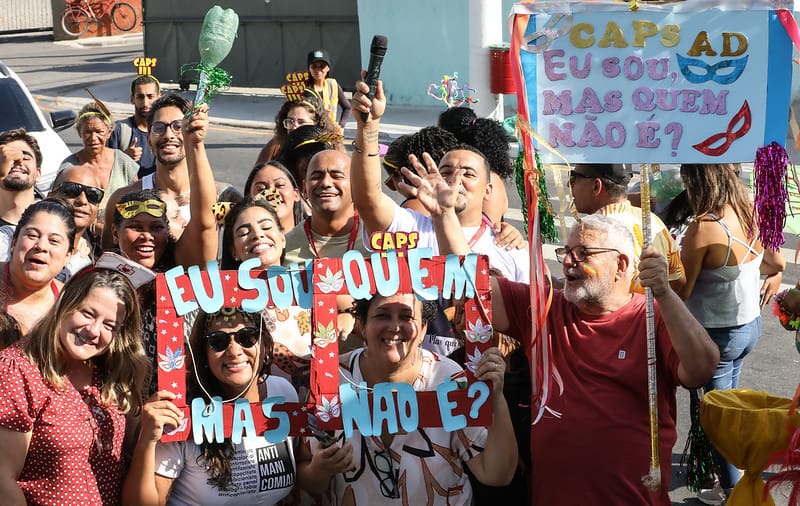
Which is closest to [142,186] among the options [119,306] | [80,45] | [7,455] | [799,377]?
[119,306]

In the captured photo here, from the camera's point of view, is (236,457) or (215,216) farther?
(215,216)

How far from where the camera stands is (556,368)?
14.2 ft

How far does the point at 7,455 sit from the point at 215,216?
6.47 feet

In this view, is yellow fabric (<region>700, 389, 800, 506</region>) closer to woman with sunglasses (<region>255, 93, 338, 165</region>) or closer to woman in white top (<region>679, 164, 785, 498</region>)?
woman in white top (<region>679, 164, 785, 498</region>)

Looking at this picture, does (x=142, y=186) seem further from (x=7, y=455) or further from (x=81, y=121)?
(x=7, y=455)

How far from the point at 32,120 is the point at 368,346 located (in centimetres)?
651

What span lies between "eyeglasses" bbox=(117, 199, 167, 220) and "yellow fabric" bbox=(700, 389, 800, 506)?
2.67 metres

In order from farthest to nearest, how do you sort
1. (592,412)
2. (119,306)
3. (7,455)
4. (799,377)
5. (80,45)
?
1. (80,45)
2. (799,377)
3. (592,412)
4. (119,306)
5. (7,455)

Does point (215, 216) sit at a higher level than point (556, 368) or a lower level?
higher

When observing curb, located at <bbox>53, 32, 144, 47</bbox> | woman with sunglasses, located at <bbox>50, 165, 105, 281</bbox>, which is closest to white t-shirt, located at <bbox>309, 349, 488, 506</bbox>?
woman with sunglasses, located at <bbox>50, 165, 105, 281</bbox>

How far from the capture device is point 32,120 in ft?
31.6

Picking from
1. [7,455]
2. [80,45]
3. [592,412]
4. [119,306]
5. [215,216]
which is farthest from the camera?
[80,45]

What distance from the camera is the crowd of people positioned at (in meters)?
3.88

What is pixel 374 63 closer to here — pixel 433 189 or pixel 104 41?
pixel 433 189
